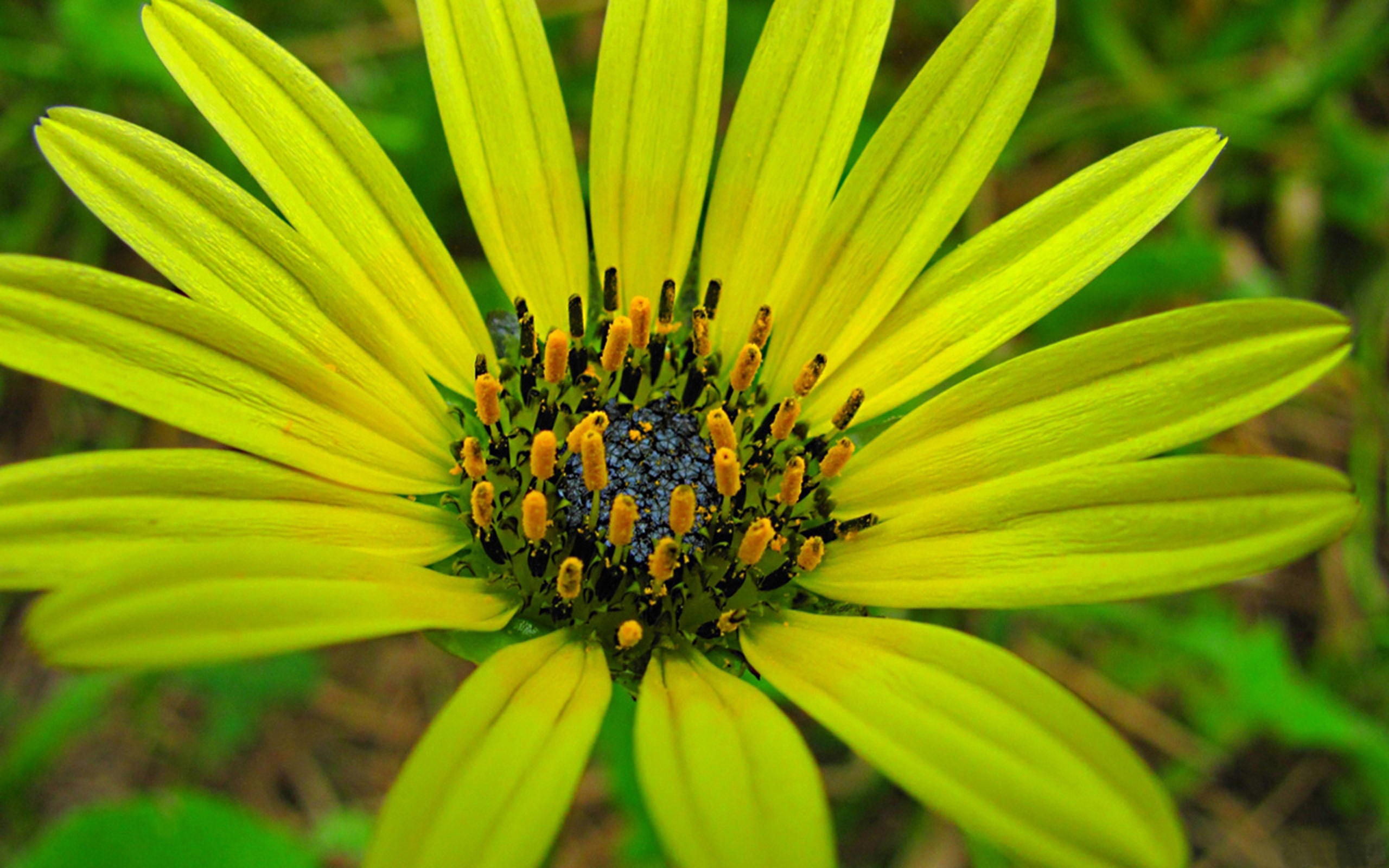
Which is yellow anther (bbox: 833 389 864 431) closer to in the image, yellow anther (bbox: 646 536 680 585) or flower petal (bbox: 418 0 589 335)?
yellow anther (bbox: 646 536 680 585)

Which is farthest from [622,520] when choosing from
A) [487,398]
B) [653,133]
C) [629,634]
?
[653,133]

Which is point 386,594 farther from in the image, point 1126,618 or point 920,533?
point 1126,618

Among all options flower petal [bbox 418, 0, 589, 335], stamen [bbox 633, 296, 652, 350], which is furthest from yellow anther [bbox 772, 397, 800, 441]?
flower petal [bbox 418, 0, 589, 335]

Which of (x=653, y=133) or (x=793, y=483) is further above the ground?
(x=653, y=133)

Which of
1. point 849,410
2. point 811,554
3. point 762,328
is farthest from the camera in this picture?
point 762,328

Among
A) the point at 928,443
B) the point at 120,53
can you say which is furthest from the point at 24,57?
the point at 928,443

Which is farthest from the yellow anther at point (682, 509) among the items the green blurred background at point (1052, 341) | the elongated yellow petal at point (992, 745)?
the green blurred background at point (1052, 341)

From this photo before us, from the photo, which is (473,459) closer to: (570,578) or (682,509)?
(570,578)
